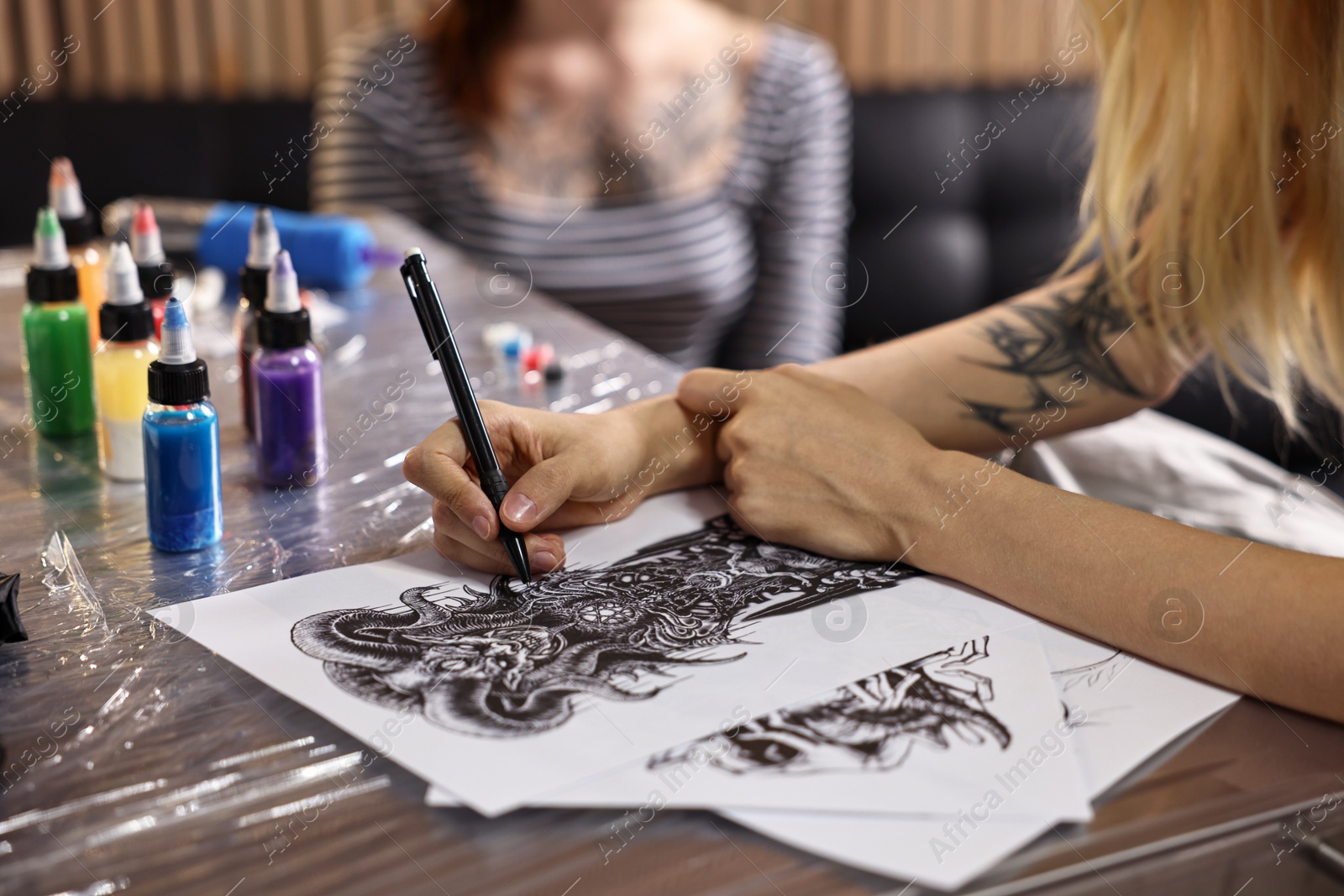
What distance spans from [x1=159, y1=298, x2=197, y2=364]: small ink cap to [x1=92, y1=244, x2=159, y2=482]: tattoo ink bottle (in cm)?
11

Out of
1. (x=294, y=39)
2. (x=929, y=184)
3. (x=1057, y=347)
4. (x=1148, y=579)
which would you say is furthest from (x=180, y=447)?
(x=294, y=39)

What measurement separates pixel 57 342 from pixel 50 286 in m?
0.04

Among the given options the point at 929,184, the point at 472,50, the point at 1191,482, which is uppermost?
the point at 472,50

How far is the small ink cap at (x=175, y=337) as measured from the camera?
0.54m

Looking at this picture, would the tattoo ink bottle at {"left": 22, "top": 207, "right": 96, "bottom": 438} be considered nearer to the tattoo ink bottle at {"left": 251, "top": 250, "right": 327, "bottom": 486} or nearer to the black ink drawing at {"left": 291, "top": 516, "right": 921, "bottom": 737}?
the tattoo ink bottle at {"left": 251, "top": 250, "right": 327, "bottom": 486}

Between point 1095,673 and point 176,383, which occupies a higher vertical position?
point 176,383

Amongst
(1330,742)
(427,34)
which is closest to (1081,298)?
(1330,742)

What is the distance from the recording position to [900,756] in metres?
0.41

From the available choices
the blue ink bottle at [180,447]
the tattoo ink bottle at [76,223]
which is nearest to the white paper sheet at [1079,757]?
the blue ink bottle at [180,447]

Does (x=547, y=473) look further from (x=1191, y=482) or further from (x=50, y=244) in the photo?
(x=1191, y=482)

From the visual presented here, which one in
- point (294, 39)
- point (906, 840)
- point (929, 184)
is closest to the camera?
point (906, 840)

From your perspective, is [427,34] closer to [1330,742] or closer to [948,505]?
[948,505]

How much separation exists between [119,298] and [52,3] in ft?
5.62

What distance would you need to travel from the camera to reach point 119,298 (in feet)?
2.11
